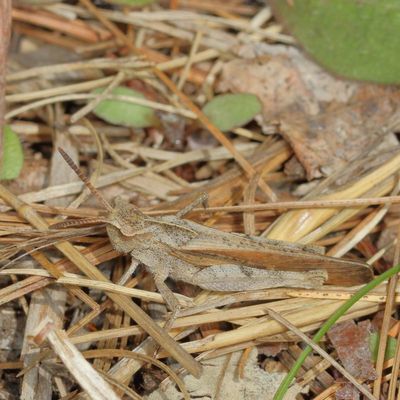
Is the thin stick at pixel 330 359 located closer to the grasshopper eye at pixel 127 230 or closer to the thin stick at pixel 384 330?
the thin stick at pixel 384 330

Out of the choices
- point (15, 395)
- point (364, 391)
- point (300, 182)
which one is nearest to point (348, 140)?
point (300, 182)

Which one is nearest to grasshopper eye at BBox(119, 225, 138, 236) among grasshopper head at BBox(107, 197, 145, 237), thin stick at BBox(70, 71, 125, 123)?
grasshopper head at BBox(107, 197, 145, 237)

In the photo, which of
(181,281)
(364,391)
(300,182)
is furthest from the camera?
(300,182)

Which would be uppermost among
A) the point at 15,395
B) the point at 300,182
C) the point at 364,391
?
the point at 300,182

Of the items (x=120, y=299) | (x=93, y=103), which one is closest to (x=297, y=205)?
(x=120, y=299)

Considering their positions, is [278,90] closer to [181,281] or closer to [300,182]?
[300,182]

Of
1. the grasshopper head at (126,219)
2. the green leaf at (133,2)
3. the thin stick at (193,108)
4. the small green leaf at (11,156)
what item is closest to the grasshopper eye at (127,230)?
the grasshopper head at (126,219)
